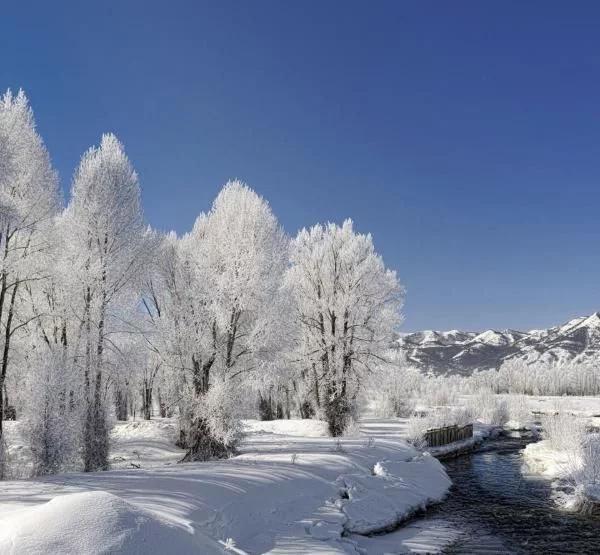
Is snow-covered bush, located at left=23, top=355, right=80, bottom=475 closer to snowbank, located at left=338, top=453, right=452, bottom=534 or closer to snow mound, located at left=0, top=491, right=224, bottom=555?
snow mound, located at left=0, top=491, right=224, bottom=555

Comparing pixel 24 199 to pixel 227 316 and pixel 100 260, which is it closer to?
pixel 100 260

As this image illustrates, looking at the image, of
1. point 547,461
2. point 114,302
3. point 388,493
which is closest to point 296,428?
point 388,493

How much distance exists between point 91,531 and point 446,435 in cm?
2961

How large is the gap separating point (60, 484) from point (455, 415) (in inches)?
1244

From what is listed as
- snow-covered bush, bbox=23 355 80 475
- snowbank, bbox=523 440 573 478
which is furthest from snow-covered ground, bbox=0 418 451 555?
snowbank, bbox=523 440 573 478

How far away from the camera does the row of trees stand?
16.3 meters

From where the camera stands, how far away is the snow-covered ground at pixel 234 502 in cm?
680

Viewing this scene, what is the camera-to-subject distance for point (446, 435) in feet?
106

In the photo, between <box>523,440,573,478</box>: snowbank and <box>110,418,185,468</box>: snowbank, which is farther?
<box>523,440,573,478</box>: snowbank

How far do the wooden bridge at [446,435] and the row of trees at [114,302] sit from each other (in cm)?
1345

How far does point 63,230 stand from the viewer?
1798 cm

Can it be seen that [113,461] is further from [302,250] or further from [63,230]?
[302,250]

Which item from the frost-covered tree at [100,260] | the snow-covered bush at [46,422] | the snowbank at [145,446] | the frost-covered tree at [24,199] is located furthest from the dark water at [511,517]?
the frost-covered tree at [24,199]

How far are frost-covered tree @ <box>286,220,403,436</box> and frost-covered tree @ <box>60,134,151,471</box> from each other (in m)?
11.4
